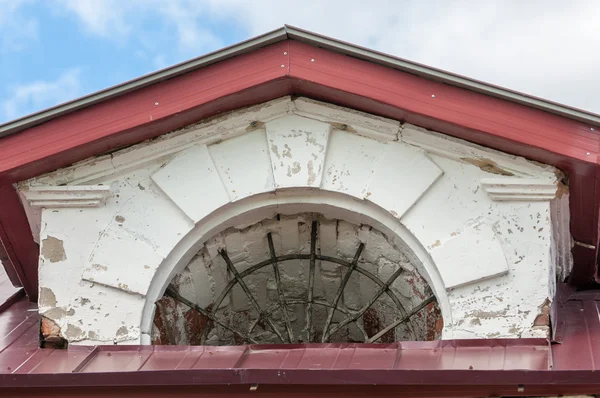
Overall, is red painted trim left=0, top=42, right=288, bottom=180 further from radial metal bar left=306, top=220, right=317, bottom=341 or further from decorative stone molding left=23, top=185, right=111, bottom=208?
radial metal bar left=306, top=220, right=317, bottom=341

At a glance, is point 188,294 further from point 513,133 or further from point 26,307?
point 513,133

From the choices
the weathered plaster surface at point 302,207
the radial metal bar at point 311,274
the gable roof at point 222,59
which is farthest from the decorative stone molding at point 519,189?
the radial metal bar at point 311,274

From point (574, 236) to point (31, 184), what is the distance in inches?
126

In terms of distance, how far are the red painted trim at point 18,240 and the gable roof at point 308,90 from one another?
0.03 m

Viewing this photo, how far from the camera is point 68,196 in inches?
190

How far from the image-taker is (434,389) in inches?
151

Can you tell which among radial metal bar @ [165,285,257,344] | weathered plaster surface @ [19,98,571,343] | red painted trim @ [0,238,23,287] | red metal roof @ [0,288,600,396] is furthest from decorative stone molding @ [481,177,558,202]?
red painted trim @ [0,238,23,287]

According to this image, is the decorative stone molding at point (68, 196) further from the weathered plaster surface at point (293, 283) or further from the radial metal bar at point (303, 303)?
the radial metal bar at point (303, 303)

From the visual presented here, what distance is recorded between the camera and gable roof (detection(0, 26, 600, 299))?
4500mm

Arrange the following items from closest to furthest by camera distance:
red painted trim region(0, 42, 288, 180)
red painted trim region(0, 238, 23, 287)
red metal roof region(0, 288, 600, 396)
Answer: red metal roof region(0, 288, 600, 396)
red painted trim region(0, 42, 288, 180)
red painted trim region(0, 238, 23, 287)

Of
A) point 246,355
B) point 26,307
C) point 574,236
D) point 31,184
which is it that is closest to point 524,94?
point 574,236

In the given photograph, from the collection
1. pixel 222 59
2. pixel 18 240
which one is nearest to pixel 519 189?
pixel 222 59

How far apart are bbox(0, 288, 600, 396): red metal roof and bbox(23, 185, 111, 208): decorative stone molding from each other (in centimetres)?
84

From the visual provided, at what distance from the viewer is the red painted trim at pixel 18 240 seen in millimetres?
4879
